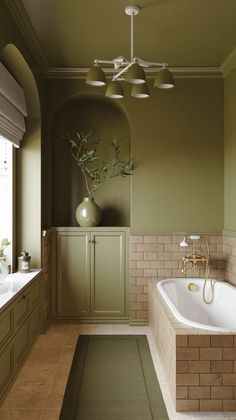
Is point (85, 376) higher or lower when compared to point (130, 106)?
lower

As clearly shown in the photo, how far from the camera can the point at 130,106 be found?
419cm

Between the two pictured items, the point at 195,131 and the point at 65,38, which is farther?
the point at 195,131

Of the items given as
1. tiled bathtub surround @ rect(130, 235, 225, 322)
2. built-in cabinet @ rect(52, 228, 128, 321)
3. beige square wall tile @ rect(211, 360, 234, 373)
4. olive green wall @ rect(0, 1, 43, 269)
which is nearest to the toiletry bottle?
olive green wall @ rect(0, 1, 43, 269)

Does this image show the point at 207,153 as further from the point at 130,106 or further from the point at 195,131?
the point at 130,106

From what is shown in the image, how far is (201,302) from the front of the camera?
3830mm

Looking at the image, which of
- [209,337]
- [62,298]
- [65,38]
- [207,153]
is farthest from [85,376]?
[65,38]

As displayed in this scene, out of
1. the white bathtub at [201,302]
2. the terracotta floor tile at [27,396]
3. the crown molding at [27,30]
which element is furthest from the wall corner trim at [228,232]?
the crown molding at [27,30]

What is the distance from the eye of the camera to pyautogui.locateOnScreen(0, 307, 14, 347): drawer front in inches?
94.3

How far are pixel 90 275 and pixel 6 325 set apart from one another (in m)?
1.76

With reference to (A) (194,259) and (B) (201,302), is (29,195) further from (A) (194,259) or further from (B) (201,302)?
(B) (201,302)

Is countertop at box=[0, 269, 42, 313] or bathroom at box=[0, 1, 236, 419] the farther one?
bathroom at box=[0, 1, 236, 419]

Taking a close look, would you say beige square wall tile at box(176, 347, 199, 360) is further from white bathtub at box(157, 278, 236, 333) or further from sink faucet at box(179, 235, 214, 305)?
sink faucet at box(179, 235, 214, 305)

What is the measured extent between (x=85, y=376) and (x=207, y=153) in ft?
8.70

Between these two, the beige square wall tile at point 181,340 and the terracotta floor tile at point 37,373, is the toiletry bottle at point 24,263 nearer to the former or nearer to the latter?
the terracotta floor tile at point 37,373
